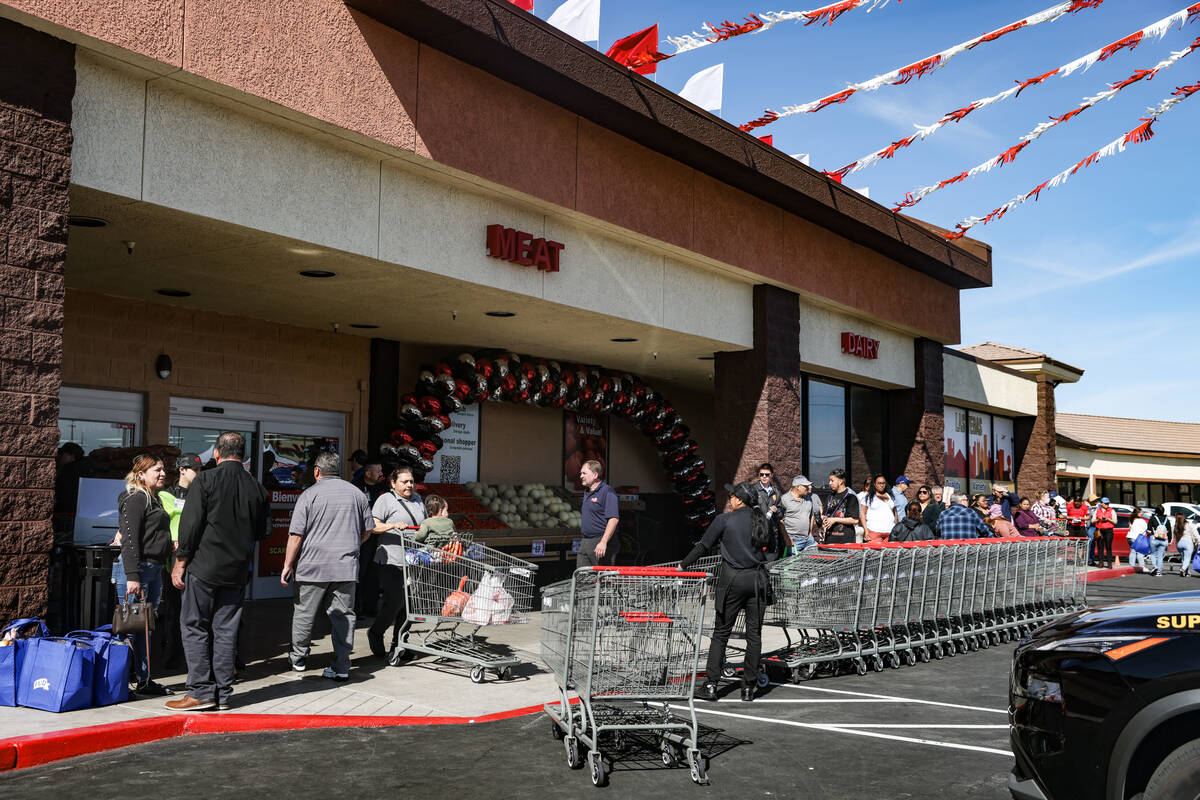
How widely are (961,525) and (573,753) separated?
8817 mm

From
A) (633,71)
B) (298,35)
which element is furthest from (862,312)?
(298,35)

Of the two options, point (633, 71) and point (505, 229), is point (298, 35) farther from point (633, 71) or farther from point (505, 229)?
point (633, 71)

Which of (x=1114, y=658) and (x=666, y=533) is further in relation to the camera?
(x=666, y=533)

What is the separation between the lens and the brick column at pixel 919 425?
70.2ft

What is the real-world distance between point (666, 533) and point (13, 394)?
14.6 meters

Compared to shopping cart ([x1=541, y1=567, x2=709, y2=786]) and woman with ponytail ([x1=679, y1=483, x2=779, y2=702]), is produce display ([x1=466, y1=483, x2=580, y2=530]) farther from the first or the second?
shopping cart ([x1=541, y1=567, x2=709, y2=786])

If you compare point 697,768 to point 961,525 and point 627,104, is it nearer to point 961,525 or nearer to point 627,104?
point 627,104

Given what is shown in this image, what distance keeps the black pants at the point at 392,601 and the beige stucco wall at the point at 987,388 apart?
650 inches

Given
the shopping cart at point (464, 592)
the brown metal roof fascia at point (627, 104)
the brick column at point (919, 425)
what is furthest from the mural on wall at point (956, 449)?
the shopping cart at point (464, 592)

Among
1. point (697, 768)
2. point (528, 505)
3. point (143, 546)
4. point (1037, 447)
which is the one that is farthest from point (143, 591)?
point (1037, 447)

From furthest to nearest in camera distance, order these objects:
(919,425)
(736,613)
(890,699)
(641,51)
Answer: (919,425) → (641,51) → (890,699) → (736,613)

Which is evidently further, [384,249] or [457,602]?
[384,249]

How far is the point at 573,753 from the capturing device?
260 inches

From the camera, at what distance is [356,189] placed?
1009cm
